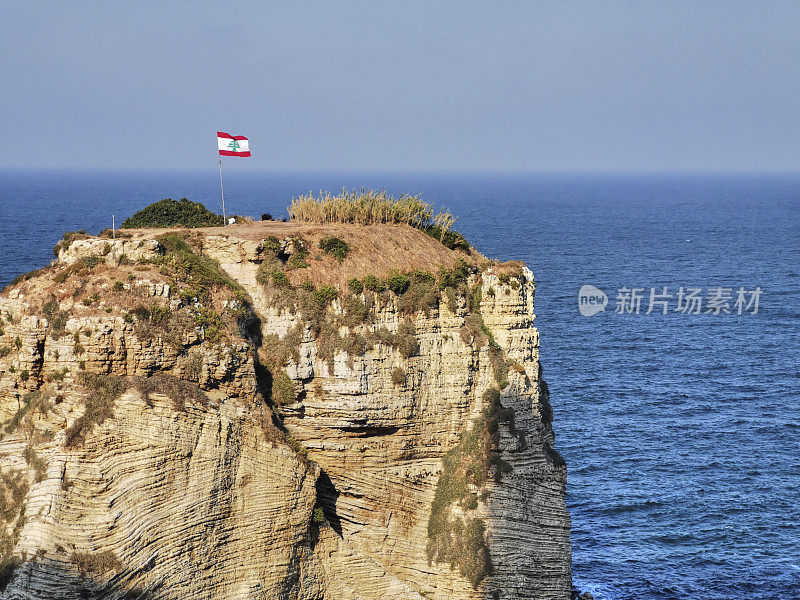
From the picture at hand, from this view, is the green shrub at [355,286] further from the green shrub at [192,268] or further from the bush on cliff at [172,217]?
the bush on cliff at [172,217]

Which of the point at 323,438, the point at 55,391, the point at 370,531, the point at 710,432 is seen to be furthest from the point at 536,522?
the point at 710,432

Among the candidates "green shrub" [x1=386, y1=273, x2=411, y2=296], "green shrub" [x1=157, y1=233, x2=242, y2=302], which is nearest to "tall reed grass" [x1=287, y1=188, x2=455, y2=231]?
"green shrub" [x1=386, y1=273, x2=411, y2=296]

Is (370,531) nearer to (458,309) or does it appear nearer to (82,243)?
(458,309)

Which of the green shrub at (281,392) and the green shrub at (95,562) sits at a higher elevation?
the green shrub at (281,392)

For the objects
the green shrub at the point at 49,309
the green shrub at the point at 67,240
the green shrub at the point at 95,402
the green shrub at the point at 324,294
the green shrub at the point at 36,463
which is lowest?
the green shrub at the point at 36,463

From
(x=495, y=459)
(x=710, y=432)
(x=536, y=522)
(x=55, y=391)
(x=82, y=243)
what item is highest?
(x=82, y=243)

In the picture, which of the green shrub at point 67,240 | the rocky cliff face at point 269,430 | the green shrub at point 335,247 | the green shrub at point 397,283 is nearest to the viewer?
the rocky cliff face at point 269,430

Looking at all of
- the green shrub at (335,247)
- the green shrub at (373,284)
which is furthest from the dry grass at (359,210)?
the green shrub at (373,284)
